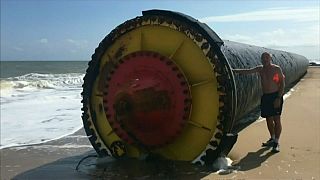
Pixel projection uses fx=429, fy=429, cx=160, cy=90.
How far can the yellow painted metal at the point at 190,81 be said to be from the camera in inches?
183

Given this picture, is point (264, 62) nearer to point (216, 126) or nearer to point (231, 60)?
point (231, 60)

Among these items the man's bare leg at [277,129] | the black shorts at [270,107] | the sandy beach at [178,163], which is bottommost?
the sandy beach at [178,163]

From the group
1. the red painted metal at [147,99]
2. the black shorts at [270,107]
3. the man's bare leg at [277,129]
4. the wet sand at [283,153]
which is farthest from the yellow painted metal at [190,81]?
the black shorts at [270,107]

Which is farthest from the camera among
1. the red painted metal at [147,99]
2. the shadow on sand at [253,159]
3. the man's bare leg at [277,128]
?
the man's bare leg at [277,128]

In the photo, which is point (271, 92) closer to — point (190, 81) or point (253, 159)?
point (253, 159)

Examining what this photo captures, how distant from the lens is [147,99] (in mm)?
4332

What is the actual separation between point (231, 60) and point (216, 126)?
1029 millimetres

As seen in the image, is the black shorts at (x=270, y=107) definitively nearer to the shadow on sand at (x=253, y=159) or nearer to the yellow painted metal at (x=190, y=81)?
the shadow on sand at (x=253, y=159)

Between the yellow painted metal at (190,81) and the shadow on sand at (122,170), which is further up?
the yellow painted metal at (190,81)

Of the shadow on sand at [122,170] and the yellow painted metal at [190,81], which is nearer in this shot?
the shadow on sand at [122,170]

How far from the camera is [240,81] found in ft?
17.6

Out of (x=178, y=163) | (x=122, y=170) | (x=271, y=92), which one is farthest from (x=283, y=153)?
(x=122, y=170)

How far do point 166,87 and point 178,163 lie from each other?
0.89 meters

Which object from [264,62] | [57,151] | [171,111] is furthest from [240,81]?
[57,151]
